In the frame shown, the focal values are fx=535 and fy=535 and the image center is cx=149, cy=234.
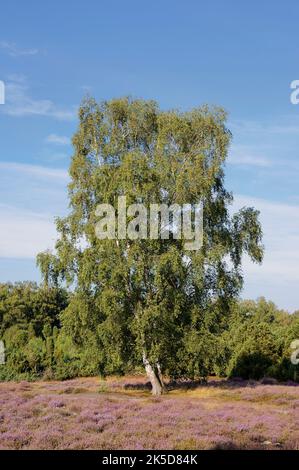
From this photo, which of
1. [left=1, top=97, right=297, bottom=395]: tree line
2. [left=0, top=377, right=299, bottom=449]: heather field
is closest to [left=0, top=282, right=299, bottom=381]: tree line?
[left=1, top=97, right=297, bottom=395]: tree line

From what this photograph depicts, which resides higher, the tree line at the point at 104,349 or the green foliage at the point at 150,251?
the green foliage at the point at 150,251

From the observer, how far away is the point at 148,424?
17.4m

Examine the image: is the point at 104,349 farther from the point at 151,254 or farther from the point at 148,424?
the point at 148,424

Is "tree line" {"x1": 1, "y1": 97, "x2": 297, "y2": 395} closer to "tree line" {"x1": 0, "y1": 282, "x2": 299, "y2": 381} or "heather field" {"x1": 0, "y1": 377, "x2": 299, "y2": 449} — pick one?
"tree line" {"x1": 0, "y1": 282, "x2": 299, "y2": 381}

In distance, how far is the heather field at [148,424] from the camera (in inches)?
587

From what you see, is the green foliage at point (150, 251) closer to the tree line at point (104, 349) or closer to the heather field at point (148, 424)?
the tree line at point (104, 349)

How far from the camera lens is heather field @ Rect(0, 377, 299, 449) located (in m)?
14.9

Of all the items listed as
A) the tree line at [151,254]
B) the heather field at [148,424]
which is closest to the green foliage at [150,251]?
the tree line at [151,254]

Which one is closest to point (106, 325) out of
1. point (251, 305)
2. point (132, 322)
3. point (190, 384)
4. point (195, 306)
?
point (132, 322)

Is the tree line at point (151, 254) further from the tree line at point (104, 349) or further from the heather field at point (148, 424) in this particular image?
the heather field at point (148, 424)

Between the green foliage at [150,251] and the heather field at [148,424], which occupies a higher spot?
the green foliage at [150,251]

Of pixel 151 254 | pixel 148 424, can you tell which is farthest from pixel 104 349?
pixel 148 424

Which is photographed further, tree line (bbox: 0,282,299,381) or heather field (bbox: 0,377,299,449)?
tree line (bbox: 0,282,299,381)

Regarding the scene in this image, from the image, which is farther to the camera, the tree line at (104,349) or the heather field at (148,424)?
the tree line at (104,349)
